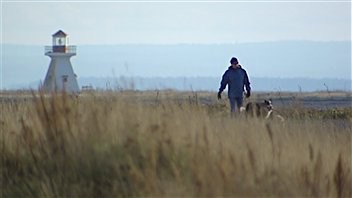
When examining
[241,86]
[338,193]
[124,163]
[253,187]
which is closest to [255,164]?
[253,187]

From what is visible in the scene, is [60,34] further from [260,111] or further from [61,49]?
[260,111]

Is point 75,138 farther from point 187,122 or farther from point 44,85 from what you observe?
point 44,85

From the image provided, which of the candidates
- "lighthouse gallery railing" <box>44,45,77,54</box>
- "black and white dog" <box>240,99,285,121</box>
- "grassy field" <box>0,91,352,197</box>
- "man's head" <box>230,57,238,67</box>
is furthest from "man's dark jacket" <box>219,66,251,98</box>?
"lighthouse gallery railing" <box>44,45,77,54</box>

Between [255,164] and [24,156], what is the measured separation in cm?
283

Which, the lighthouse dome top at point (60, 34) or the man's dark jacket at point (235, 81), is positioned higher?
the lighthouse dome top at point (60, 34)

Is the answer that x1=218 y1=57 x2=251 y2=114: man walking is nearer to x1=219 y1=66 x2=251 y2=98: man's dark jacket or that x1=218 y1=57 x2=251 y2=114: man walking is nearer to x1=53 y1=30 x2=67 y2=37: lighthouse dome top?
x1=219 y1=66 x2=251 y2=98: man's dark jacket

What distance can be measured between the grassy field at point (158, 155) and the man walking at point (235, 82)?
779cm

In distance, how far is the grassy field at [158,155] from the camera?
21.1 ft

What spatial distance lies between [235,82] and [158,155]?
10.1 meters

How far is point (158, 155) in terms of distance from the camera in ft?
22.7

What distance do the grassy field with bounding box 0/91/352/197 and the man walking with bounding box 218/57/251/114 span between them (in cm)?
779

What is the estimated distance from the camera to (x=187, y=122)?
779cm

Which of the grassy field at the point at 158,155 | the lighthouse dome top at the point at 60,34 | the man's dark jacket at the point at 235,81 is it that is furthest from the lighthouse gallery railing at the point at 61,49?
the grassy field at the point at 158,155

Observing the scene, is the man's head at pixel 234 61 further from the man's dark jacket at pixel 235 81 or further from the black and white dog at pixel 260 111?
the black and white dog at pixel 260 111
